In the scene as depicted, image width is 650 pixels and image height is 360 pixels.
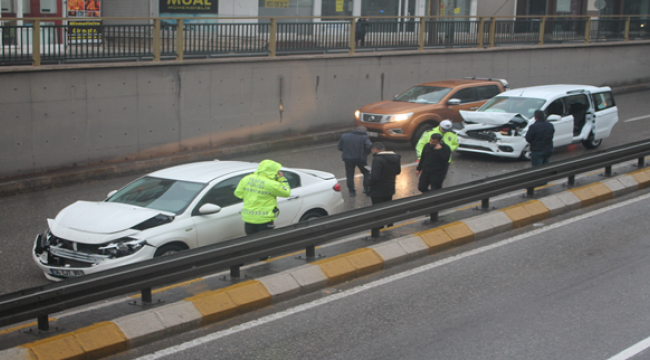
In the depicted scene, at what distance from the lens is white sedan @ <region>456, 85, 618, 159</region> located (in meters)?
15.1

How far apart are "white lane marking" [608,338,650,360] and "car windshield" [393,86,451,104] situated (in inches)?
479

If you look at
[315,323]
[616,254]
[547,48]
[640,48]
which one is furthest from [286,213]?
[640,48]

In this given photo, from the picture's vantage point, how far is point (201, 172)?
363 inches

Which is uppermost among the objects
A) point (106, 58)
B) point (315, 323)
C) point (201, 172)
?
point (106, 58)

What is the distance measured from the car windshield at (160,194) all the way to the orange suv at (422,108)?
8.57 m

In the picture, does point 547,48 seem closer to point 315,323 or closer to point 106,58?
point 106,58

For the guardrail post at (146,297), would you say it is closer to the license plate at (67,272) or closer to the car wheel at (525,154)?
the license plate at (67,272)

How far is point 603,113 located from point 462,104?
140 inches

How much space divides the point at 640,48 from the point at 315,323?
1042 inches

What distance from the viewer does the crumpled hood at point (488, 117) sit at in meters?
15.1

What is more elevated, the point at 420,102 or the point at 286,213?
the point at 420,102

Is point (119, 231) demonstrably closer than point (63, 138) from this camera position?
Yes

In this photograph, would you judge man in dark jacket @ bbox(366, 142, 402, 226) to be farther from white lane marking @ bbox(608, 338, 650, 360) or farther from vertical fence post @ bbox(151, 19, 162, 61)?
vertical fence post @ bbox(151, 19, 162, 61)

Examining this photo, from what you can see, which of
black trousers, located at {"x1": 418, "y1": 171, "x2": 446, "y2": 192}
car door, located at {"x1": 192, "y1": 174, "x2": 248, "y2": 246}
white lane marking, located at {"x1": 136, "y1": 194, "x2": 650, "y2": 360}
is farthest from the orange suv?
car door, located at {"x1": 192, "y1": 174, "x2": 248, "y2": 246}
